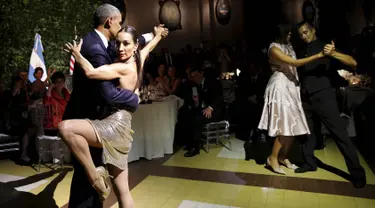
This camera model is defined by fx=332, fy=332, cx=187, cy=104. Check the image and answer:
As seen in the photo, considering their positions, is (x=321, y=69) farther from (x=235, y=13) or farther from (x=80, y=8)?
(x=235, y=13)

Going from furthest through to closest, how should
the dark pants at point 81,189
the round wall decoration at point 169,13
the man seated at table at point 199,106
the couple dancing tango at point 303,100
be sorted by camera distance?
the round wall decoration at point 169,13, the man seated at table at point 199,106, the couple dancing tango at point 303,100, the dark pants at point 81,189

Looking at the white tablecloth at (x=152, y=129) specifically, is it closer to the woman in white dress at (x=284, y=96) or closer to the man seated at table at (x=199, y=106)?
the man seated at table at (x=199, y=106)

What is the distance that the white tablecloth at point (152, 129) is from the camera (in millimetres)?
4762

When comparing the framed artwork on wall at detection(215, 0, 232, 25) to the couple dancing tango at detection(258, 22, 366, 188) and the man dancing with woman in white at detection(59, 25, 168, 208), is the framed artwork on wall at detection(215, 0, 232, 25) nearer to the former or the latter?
the couple dancing tango at detection(258, 22, 366, 188)

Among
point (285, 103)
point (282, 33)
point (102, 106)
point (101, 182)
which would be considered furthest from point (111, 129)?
point (282, 33)

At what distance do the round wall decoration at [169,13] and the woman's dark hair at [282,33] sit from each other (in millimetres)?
5217

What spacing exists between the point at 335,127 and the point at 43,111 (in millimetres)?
3741

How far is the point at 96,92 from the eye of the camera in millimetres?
2301

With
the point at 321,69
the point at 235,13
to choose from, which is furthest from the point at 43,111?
the point at 235,13

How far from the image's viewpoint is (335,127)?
3531mm

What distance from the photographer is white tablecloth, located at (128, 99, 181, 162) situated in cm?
476

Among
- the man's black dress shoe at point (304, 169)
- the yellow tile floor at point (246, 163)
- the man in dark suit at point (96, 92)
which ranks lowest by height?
the yellow tile floor at point (246, 163)

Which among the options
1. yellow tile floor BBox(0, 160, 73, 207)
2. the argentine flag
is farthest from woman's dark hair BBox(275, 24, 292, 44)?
the argentine flag

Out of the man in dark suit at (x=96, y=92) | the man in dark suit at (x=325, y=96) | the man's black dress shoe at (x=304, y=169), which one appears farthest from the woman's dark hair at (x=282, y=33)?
the man in dark suit at (x=96, y=92)
